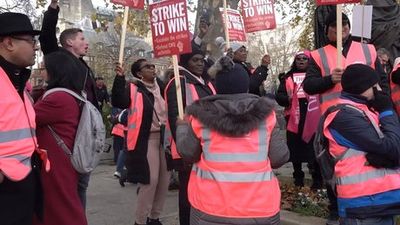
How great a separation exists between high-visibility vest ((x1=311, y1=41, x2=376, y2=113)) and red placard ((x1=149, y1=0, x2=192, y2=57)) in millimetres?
1300

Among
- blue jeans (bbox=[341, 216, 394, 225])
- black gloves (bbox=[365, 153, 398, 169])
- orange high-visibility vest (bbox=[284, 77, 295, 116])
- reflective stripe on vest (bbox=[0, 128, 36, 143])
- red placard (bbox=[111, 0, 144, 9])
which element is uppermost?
red placard (bbox=[111, 0, 144, 9])

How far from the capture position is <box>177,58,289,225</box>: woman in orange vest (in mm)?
2939

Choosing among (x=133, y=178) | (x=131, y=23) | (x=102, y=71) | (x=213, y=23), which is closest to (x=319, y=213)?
(x=133, y=178)

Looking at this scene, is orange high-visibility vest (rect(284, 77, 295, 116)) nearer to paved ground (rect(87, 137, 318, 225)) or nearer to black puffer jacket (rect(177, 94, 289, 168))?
paved ground (rect(87, 137, 318, 225))

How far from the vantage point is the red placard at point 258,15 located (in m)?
8.16

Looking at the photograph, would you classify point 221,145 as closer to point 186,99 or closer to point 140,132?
point 186,99

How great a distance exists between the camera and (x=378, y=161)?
10.4 feet

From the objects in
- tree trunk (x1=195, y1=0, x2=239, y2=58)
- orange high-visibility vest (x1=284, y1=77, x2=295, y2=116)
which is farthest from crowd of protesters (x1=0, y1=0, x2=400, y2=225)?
tree trunk (x1=195, y1=0, x2=239, y2=58)

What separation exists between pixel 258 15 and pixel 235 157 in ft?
18.4

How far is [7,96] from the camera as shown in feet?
9.42

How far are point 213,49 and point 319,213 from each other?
6.54 m

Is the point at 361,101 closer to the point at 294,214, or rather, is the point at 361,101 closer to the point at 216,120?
the point at 216,120

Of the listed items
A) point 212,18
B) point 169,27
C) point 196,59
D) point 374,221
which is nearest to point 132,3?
point 169,27

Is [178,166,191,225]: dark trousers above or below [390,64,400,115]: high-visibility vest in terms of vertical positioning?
below
